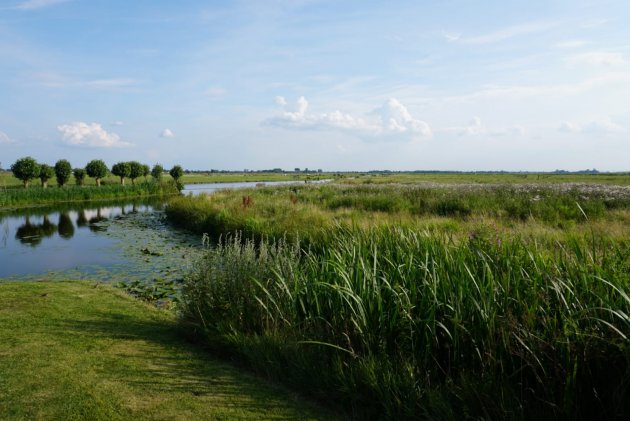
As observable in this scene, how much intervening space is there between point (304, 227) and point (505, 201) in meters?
10.3

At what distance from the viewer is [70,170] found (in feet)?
185

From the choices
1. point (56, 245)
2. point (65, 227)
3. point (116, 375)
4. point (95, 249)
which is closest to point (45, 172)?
point (65, 227)

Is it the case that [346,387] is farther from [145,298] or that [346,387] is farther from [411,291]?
[145,298]

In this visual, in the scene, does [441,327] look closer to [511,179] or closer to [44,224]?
[44,224]

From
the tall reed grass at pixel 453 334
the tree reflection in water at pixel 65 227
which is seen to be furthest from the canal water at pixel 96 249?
the tall reed grass at pixel 453 334

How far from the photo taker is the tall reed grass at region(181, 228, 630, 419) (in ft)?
9.89

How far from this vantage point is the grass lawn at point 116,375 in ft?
11.6

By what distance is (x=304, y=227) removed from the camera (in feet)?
46.9

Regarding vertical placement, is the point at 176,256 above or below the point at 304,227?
below

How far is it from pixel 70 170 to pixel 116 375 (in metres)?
62.2

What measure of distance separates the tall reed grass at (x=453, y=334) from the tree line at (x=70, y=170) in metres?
57.9

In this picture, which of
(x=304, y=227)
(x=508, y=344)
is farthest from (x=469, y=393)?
(x=304, y=227)

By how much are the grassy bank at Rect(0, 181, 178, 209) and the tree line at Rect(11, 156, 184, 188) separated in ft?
12.9

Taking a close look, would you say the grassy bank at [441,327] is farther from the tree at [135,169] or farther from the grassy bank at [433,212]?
the tree at [135,169]
